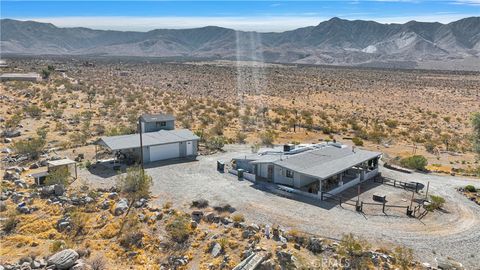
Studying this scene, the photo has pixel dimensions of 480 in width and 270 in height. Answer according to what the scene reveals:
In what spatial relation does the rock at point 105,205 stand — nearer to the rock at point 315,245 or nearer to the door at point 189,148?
the door at point 189,148

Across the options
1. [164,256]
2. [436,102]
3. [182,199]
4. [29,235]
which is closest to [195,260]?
[164,256]

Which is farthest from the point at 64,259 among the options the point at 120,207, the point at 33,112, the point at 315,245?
the point at 33,112

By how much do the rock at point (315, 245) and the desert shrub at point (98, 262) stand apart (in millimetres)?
9889

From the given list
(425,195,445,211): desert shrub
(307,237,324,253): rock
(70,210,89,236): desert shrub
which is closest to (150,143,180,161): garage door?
(70,210,89,236): desert shrub

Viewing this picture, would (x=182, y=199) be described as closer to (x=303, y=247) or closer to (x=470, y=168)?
(x=303, y=247)

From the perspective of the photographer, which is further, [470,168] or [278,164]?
[470,168]

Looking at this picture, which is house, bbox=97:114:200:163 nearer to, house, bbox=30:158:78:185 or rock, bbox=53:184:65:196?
house, bbox=30:158:78:185

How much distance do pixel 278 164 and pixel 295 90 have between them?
6247 cm

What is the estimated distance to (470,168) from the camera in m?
36.3

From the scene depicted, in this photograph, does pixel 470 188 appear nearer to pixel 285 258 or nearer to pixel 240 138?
pixel 285 258

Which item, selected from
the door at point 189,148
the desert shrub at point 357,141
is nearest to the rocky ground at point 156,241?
the door at point 189,148

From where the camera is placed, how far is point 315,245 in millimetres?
20609

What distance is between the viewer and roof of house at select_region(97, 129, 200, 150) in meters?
33.4

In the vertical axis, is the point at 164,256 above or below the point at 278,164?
below
